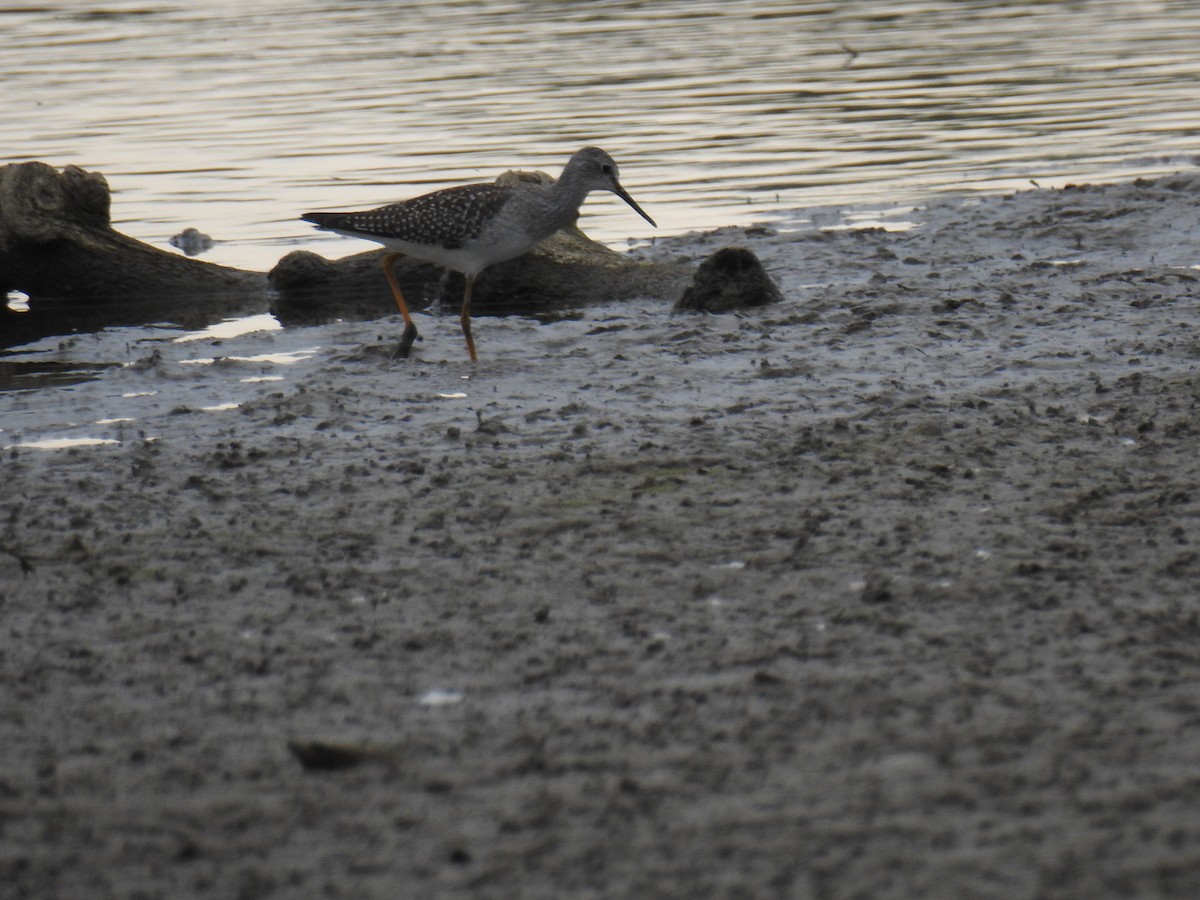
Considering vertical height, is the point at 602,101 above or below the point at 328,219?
above

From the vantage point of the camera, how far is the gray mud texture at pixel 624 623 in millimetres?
3543

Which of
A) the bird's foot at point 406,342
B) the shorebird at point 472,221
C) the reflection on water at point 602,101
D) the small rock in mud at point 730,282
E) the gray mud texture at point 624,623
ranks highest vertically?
the reflection on water at point 602,101

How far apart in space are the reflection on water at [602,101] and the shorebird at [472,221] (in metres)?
3.33

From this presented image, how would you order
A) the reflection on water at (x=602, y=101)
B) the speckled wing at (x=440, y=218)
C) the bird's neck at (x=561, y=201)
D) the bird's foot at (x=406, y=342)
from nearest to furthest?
the bird's foot at (x=406, y=342) → the speckled wing at (x=440, y=218) → the bird's neck at (x=561, y=201) → the reflection on water at (x=602, y=101)

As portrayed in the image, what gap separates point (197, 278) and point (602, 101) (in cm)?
992

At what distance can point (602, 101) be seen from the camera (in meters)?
20.5

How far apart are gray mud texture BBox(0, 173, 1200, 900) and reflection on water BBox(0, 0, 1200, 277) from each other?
5459 millimetres

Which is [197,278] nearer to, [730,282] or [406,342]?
[406,342]

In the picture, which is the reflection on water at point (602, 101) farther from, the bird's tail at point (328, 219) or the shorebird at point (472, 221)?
the shorebird at point (472, 221)

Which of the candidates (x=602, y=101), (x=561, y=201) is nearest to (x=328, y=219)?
(x=561, y=201)

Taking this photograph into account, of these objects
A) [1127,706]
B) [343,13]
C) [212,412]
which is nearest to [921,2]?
[343,13]

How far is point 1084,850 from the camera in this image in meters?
3.39

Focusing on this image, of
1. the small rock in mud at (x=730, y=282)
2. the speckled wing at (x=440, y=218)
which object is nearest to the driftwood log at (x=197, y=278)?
the small rock in mud at (x=730, y=282)

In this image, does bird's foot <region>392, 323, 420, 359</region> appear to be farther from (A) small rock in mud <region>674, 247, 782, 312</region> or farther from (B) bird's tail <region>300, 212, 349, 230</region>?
(A) small rock in mud <region>674, 247, 782, 312</region>
